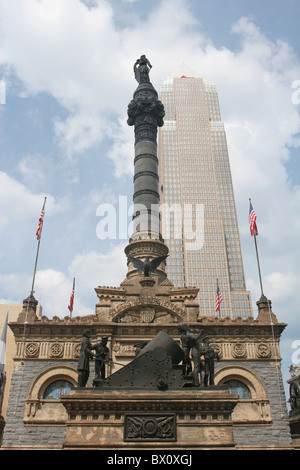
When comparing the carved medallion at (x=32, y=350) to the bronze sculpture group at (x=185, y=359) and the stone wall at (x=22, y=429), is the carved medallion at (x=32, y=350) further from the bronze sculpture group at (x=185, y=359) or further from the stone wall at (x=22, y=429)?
the bronze sculpture group at (x=185, y=359)

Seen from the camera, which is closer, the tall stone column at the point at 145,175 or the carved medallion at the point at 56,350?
the carved medallion at the point at 56,350

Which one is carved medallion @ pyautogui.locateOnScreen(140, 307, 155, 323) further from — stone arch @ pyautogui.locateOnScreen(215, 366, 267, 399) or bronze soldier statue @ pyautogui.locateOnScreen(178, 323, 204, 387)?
bronze soldier statue @ pyautogui.locateOnScreen(178, 323, 204, 387)

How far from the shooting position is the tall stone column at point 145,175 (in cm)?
3369

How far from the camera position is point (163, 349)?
12.2 metres

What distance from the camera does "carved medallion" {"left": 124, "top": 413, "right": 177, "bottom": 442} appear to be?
1074cm

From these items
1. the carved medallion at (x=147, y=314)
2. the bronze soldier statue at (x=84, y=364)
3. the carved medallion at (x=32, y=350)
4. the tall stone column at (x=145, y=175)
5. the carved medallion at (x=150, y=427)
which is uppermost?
the tall stone column at (x=145, y=175)

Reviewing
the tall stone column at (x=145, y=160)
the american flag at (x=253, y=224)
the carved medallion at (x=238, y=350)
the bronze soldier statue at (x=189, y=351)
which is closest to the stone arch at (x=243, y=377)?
the carved medallion at (x=238, y=350)

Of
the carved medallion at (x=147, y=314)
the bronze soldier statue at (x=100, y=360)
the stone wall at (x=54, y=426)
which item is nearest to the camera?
the bronze soldier statue at (x=100, y=360)

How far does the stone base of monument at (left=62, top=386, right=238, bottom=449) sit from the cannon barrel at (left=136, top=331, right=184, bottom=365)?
1.08m

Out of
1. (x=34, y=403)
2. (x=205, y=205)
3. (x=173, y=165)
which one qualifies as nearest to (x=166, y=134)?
(x=173, y=165)

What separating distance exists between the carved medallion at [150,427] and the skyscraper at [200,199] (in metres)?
86.5

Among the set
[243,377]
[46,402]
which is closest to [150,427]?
[46,402]

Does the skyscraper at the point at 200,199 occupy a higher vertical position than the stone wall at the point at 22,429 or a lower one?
higher

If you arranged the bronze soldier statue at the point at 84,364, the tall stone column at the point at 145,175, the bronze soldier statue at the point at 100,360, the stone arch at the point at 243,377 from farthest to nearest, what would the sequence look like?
1. the tall stone column at the point at 145,175
2. the stone arch at the point at 243,377
3. the bronze soldier statue at the point at 100,360
4. the bronze soldier statue at the point at 84,364
